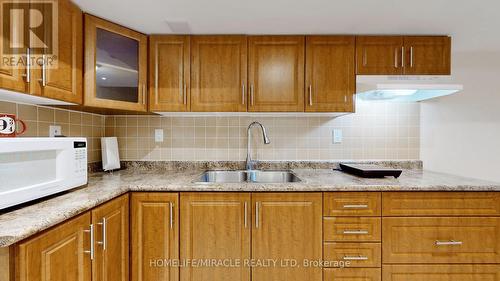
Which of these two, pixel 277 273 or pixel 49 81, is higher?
pixel 49 81

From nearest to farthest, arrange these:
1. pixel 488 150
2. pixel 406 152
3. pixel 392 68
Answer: pixel 392 68 → pixel 488 150 → pixel 406 152

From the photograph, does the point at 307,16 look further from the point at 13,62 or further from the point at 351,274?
the point at 351,274

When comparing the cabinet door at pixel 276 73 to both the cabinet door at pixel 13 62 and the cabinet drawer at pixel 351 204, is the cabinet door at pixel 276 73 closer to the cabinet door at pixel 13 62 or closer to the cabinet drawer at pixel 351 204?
the cabinet drawer at pixel 351 204

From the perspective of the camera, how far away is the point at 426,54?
6.16 feet

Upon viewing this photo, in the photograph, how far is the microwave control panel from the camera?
1342 mm

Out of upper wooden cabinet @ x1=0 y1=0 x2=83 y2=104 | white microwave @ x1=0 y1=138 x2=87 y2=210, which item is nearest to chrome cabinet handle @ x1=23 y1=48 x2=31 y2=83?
upper wooden cabinet @ x1=0 y1=0 x2=83 y2=104

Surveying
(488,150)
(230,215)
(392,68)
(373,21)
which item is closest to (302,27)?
(373,21)

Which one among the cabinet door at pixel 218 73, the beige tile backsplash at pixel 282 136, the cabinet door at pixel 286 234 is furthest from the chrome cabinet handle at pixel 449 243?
the cabinet door at pixel 218 73

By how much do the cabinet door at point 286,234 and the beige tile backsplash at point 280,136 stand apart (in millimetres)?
717

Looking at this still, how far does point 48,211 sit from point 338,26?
194 cm

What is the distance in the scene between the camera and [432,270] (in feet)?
5.11

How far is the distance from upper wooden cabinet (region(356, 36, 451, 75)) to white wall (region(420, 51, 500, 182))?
413mm

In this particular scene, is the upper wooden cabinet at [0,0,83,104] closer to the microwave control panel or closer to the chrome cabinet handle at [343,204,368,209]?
the microwave control panel

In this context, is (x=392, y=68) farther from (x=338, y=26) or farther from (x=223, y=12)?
(x=223, y=12)
